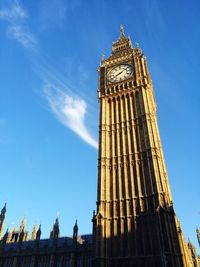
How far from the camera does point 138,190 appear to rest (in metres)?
36.1

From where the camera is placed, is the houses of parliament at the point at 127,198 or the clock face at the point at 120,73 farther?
the clock face at the point at 120,73

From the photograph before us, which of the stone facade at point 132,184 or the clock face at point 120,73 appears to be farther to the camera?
the clock face at point 120,73

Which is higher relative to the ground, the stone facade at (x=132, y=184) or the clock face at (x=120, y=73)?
the clock face at (x=120, y=73)

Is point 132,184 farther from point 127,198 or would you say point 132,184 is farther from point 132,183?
point 127,198

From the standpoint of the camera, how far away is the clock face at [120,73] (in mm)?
52688

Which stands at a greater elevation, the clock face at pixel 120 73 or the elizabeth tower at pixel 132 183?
the clock face at pixel 120 73

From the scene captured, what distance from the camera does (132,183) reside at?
37.4 meters

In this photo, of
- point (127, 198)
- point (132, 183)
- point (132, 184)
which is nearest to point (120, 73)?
point (132, 183)

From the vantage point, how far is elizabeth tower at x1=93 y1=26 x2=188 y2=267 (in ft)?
102

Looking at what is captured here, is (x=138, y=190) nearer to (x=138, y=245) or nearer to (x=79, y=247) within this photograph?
(x=138, y=245)

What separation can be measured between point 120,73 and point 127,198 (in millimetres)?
28526

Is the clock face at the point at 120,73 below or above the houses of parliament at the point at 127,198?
above

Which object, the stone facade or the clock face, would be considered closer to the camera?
the stone facade

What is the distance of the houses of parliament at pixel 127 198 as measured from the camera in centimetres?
3131
